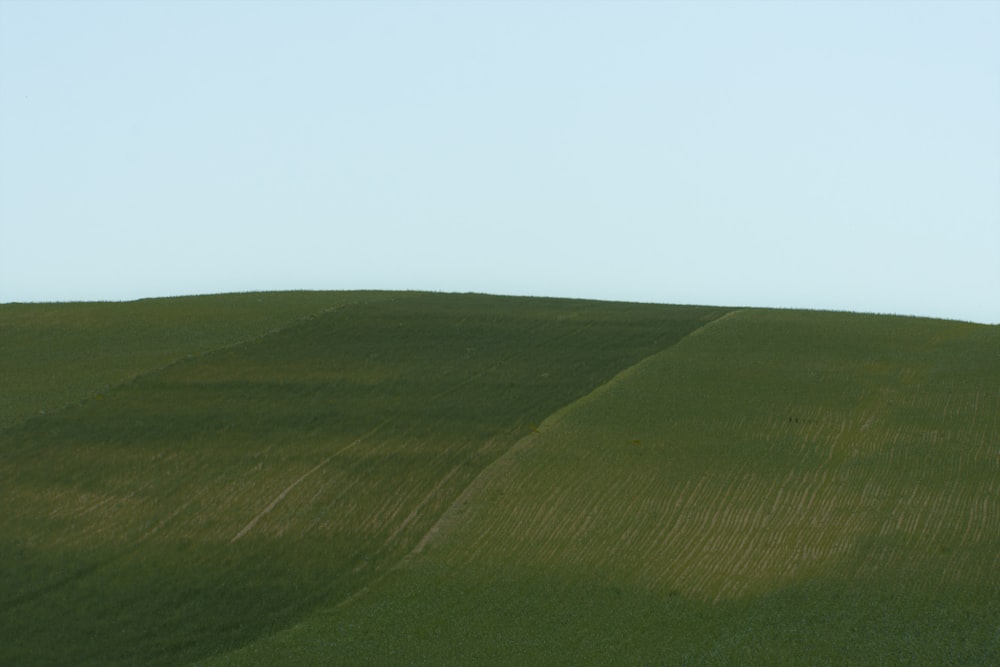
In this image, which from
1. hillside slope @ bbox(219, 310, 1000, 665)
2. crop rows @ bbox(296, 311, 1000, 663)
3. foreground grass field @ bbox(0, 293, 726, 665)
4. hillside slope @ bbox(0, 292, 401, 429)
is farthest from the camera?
hillside slope @ bbox(0, 292, 401, 429)

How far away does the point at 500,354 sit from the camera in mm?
38062

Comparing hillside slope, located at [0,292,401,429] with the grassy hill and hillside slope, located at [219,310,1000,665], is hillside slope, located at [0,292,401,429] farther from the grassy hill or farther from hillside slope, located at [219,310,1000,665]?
hillside slope, located at [219,310,1000,665]

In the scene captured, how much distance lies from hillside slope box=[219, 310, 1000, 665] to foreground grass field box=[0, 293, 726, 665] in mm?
1419

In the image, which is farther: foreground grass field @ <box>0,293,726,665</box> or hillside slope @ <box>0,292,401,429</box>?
hillside slope @ <box>0,292,401,429</box>

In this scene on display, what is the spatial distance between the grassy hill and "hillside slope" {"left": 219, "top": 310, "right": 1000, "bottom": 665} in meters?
0.07

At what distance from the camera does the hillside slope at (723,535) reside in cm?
2017

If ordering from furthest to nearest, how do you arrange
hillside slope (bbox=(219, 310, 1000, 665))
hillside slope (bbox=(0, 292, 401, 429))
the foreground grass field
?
hillside slope (bbox=(0, 292, 401, 429)) < the foreground grass field < hillside slope (bbox=(219, 310, 1000, 665))

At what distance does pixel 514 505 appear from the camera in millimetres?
27188

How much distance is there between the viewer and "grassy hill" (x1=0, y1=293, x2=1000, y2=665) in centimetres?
2125

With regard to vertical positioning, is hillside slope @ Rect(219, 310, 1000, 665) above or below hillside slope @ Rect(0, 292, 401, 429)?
below

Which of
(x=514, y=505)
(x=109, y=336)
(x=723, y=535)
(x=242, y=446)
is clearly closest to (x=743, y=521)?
(x=723, y=535)

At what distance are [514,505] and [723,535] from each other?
4613mm

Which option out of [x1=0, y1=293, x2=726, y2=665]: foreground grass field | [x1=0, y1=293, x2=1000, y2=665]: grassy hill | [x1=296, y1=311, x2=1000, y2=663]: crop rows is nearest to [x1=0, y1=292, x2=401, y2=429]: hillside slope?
[x1=0, y1=293, x2=726, y2=665]: foreground grass field

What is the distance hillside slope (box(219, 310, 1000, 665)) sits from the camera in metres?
20.2
